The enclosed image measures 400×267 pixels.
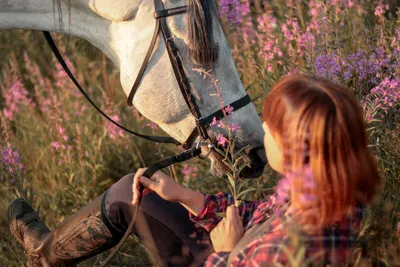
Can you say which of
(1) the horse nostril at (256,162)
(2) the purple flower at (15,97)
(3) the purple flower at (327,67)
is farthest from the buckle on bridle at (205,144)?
(2) the purple flower at (15,97)

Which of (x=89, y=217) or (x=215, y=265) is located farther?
(x=89, y=217)

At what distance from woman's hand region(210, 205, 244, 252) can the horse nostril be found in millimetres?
571

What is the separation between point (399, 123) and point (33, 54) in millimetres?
4210

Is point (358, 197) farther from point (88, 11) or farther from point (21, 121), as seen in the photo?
point (21, 121)

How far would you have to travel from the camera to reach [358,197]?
1.62 metres

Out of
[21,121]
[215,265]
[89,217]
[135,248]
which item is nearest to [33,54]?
[21,121]

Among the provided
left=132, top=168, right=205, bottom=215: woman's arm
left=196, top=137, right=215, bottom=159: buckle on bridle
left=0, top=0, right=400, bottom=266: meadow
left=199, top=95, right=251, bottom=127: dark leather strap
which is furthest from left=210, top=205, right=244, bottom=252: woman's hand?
left=199, top=95, right=251, bottom=127: dark leather strap

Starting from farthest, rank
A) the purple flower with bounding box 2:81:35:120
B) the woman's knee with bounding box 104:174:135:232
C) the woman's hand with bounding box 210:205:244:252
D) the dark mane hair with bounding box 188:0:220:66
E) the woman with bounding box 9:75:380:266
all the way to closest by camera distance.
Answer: the purple flower with bounding box 2:81:35:120, the dark mane hair with bounding box 188:0:220:66, the woman's knee with bounding box 104:174:135:232, the woman's hand with bounding box 210:205:244:252, the woman with bounding box 9:75:380:266

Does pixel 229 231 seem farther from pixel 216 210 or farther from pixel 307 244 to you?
pixel 307 244

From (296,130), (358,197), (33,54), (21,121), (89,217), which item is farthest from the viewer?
(33,54)

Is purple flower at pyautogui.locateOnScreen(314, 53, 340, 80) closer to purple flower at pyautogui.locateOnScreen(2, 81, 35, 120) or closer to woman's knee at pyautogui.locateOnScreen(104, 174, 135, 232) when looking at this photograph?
woman's knee at pyautogui.locateOnScreen(104, 174, 135, 232)

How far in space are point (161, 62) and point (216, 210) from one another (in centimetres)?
74

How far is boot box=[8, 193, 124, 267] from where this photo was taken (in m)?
2.31

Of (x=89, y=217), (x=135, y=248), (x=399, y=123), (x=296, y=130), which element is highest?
(x=296, y=130)
